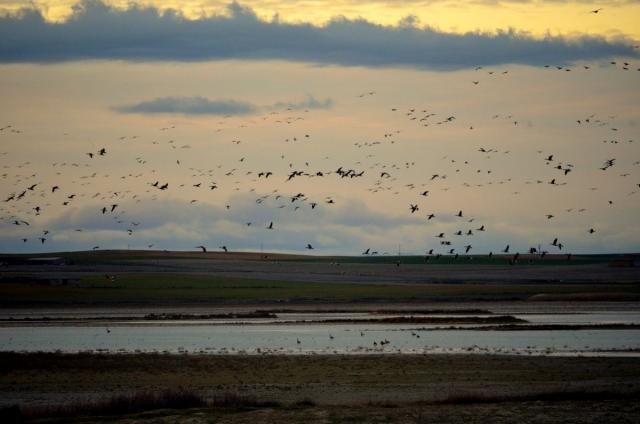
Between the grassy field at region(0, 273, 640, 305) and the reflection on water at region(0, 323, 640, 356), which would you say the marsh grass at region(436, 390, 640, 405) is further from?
the grassy field at region(0, 273, 640, 305)

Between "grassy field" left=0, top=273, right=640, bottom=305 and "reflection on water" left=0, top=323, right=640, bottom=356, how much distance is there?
101ft

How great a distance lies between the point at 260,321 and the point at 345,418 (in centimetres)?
4881

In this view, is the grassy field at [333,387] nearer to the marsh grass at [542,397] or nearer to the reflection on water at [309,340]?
the marsh grass at [542,397]

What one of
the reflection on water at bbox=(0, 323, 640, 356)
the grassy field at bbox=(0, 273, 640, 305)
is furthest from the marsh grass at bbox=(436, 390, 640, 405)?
the grassy field at bbox=(0, 273, 640, 305)

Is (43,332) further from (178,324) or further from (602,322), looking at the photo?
(602,322)

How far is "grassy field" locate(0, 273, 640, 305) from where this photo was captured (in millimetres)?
103125

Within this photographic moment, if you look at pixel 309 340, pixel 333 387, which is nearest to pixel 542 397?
pixel 333 387

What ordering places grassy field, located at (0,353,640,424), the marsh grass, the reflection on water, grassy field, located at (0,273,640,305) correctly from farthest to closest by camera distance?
1. grassy field, located at (0,273,640,305)
2. the reflection on water
3. the marsh grass
4. grassy field, located at (0,353,640,424)

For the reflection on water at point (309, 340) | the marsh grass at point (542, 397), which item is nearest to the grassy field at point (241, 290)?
the reflection on water at point (309, 340)

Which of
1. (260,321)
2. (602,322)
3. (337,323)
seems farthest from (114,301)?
(602,322)

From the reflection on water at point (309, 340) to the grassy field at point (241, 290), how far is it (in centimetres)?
3074

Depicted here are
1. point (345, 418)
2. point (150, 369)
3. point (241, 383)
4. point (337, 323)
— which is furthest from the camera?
point (337, 323)

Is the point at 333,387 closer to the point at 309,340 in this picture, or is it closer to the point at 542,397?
the point at 542,397

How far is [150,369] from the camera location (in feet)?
152
